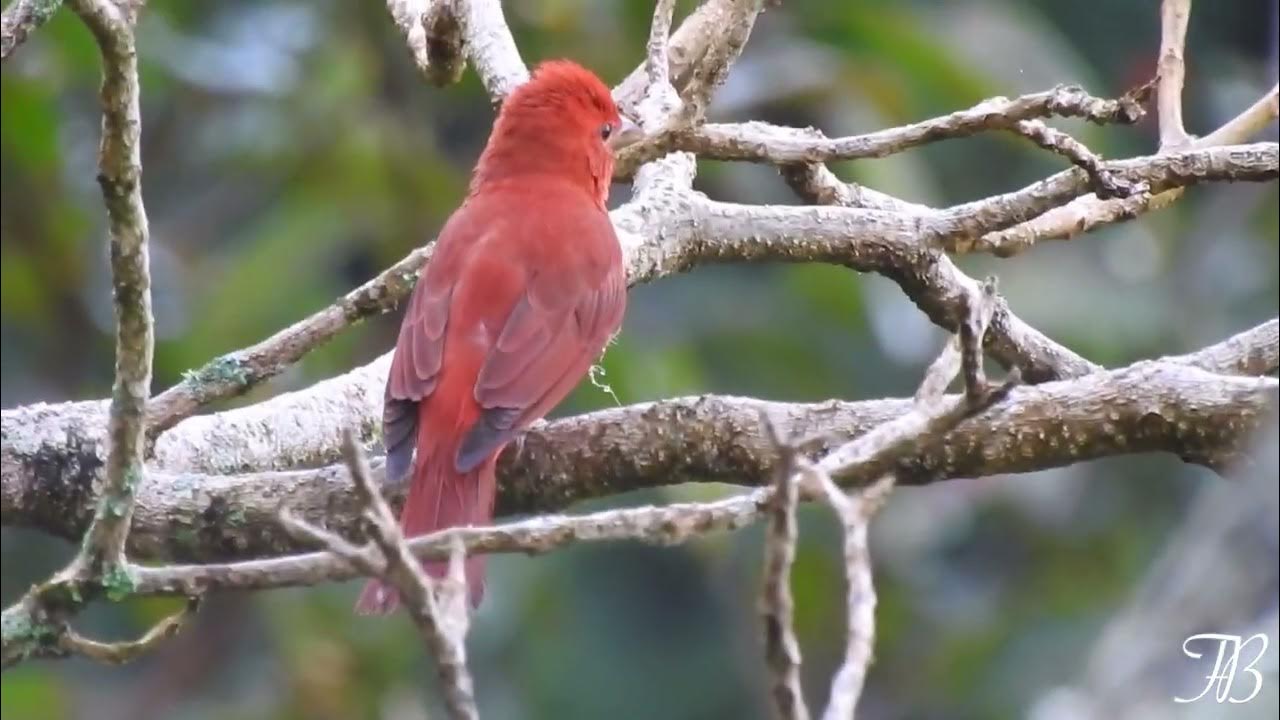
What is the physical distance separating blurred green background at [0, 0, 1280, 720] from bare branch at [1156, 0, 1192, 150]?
206cm

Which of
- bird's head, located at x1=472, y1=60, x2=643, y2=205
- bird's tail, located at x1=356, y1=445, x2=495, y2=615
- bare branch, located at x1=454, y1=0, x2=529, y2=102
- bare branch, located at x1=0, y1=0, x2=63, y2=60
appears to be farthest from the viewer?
bird's head, located at x1=472, y1=60, x2=643, y2=205

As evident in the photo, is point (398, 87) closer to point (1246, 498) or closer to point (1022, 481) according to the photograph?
point (1022, 481)

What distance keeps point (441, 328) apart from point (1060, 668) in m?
3.38

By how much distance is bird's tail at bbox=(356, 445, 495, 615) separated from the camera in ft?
11.4

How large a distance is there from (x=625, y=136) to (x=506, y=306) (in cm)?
44

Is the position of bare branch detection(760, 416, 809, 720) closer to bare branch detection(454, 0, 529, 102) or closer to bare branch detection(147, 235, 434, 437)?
bare branch detection(147, 235, 434, 437)

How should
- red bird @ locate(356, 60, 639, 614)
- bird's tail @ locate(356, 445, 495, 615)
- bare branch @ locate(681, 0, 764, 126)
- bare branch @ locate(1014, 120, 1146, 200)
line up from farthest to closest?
1. bare branch @ locate(681, 0, 764, 126)
2. red bird @ locate(356, 60, 639, 614)
3. bird's tail @ locate(356, 445, 495, 615)
4. bare branch @ locate(1014, 120, 1146, 200)

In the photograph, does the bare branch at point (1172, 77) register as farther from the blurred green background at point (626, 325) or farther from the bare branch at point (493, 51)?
the blurred green background at point (626, 325)

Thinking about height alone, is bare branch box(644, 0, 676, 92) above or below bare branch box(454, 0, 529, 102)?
below

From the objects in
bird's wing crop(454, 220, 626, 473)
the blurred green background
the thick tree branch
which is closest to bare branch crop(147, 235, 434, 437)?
the thick tree branch

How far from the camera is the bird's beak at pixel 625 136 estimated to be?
13.7 ft

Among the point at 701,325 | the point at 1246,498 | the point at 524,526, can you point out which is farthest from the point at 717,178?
the point at 1246,498

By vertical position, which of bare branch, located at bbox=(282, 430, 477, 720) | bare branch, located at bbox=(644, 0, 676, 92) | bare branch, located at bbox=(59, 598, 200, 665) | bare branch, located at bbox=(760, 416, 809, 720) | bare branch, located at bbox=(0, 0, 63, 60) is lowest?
bare branch, located at bbox=(760, 416, 809, 720)

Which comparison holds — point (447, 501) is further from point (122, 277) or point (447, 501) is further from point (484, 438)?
point (122, 277)
